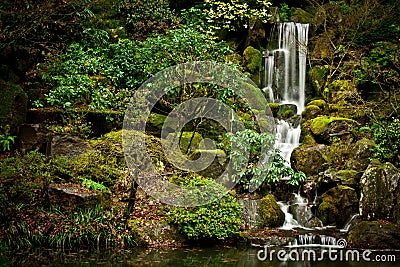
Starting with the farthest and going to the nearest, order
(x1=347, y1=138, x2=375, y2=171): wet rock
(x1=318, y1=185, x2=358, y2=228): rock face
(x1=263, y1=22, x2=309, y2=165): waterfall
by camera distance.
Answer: (x1=263, y1=22, x2=309, y2=165): waterfall < (x1=347, y1=138, x2=375, y2=171): wet rock < (x1=318, y1=185, x2=358, y2=228): rock face

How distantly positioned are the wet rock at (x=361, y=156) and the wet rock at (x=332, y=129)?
4.51ft

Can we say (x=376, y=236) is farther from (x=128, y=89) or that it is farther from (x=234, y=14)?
(x=234, y=14)

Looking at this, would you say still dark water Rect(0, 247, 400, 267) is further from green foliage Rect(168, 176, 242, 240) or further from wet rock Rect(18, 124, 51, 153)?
wet rock Rect(18, 124, 51, 153)

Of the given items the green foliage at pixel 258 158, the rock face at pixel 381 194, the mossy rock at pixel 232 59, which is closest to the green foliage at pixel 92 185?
the green foliage at pixel 258 158

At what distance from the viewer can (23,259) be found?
21.8 feet

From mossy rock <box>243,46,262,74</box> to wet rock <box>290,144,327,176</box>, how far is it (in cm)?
558

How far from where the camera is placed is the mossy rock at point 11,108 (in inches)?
389

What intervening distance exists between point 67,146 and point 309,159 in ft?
22.2

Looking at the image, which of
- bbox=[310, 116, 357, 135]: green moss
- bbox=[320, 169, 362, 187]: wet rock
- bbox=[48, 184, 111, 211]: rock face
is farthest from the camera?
bbox=[310, 116, 357, 135]: green moss

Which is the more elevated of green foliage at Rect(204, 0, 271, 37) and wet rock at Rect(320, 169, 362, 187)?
green foliage at Rect(204, 0, 271, 37)

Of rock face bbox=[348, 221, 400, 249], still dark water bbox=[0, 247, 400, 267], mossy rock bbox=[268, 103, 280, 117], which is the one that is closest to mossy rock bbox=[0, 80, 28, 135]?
still dark water bbox=[0, 247, 400, 267]

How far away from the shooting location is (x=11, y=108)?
32.8ft

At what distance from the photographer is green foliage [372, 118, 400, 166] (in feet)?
36.4

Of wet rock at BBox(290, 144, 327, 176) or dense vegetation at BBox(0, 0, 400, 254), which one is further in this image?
wet rock at BBox(290, 144, 327, 176)
